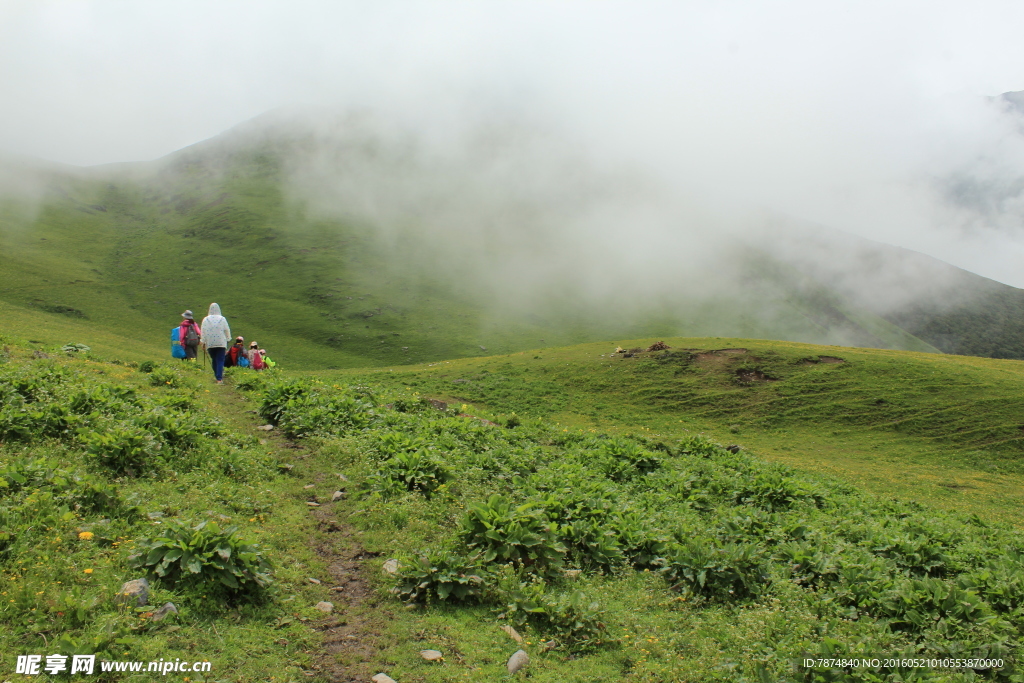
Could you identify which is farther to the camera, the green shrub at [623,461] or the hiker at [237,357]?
the hiker at [237,357]

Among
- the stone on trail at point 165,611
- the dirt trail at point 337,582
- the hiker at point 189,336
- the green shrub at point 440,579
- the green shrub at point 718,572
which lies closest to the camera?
the stone on trail at point 165,611

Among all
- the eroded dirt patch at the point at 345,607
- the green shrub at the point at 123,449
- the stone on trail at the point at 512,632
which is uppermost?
the green shrub at the point at 123,449

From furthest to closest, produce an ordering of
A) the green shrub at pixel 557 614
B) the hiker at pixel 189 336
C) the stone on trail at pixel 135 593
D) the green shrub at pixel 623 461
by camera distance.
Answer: the hiker at pixel 189 336 < the green shrub at pixel 623 461 < the green shrub at pixel 557 614 < the stone on trail at pixel 135 593

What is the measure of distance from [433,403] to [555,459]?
33.3 feet

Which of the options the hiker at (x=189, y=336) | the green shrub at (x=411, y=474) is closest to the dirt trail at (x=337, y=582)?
the green shrub at (x=411, y=474)

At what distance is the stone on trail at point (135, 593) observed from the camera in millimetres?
6602

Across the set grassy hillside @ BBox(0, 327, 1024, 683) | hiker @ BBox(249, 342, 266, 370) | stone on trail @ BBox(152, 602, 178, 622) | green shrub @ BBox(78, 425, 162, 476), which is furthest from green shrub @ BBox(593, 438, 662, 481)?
hiker @ BBox(249, 342, 266, 370)

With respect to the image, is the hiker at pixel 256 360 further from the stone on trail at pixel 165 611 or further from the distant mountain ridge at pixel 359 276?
the distant mountain ridge at pixel 359 276

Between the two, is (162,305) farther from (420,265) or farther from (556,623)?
(556,623)

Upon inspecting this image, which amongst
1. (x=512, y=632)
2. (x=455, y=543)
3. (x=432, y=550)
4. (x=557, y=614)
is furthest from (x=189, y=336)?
(x=557, y=614)

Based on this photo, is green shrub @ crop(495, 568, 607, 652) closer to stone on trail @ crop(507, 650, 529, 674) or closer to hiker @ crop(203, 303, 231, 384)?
stone on trail @ crop(507, 650, 529, 674)

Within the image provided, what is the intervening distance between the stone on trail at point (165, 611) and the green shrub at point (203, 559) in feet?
1.33

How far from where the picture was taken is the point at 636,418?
35.0m

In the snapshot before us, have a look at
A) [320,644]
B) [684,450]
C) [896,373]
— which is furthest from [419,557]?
[896,373]
